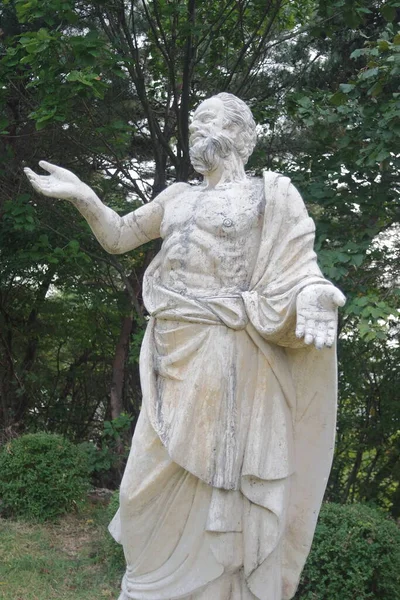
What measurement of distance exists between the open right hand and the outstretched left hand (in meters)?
1.10

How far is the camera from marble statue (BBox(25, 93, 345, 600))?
3289 millimetres

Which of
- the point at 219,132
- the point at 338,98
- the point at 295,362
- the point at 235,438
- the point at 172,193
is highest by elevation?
the point at 338,98

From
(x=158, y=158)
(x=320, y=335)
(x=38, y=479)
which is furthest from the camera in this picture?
(x=158, y=158)

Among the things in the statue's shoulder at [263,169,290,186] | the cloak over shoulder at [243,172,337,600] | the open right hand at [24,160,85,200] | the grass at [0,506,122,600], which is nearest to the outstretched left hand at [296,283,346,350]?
the cloak over shoulder at [243,172,337,600]

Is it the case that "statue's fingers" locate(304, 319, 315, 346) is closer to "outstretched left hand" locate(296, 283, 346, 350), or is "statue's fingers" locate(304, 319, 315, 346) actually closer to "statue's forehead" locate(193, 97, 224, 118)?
"outstretched left hand" locate(296, 283, 346, 350)

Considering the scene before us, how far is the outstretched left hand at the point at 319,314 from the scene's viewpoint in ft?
9.75

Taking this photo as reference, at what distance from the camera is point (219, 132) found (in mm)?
3551

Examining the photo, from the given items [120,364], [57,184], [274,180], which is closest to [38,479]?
[120,364]

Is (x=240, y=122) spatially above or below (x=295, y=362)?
above

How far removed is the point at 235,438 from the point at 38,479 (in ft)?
15.1

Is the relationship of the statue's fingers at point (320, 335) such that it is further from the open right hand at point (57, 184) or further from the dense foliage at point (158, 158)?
the dense foliage at point (158, 158)

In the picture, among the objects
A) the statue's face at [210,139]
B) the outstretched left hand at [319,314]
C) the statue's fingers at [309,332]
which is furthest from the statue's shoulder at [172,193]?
the statue's fingers at [309,332]

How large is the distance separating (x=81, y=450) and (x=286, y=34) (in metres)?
Result: 4.76

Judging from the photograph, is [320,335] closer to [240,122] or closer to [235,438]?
[235,438]
